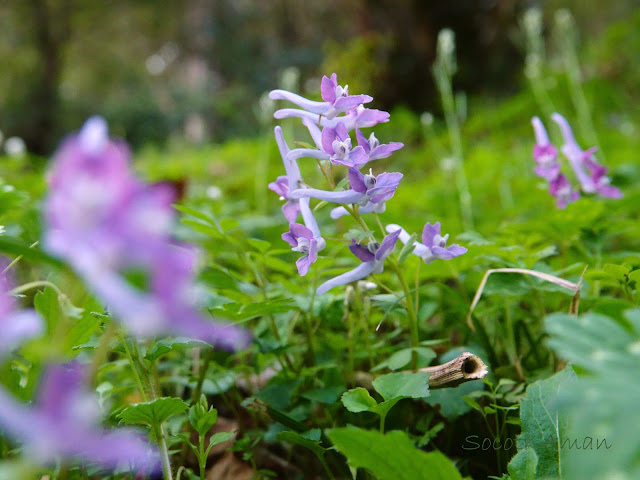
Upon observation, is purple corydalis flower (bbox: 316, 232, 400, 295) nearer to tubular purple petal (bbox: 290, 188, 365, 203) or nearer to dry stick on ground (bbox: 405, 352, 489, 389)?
tubular purple petal (bbox: 290, 188, 365, 203)

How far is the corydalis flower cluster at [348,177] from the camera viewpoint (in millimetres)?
942

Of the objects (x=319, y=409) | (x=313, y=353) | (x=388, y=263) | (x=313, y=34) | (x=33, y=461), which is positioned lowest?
(x=319, y=409)

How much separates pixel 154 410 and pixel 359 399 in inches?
13.1

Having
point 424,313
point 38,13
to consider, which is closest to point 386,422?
point 424,313

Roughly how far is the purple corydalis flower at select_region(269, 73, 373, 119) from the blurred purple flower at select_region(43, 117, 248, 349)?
0.58m

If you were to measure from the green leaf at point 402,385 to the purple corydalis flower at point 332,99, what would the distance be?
1.62ft

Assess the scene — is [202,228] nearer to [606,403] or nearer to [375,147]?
[375,147]

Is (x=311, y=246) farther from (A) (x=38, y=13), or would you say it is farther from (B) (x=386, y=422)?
(A) (x=38, y=13)

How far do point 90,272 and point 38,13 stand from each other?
13847 mm

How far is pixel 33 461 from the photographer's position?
43 centimetres

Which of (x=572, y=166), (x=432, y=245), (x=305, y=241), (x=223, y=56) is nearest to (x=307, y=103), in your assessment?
(x=305, y=241)

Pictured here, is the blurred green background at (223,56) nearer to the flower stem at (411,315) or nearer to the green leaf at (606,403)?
the flower stem at (411,315)

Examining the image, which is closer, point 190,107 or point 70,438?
point 70,438

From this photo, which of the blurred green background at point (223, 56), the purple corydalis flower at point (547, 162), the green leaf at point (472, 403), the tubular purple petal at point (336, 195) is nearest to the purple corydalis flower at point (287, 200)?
the tubular purple petal at point (336, 195)
